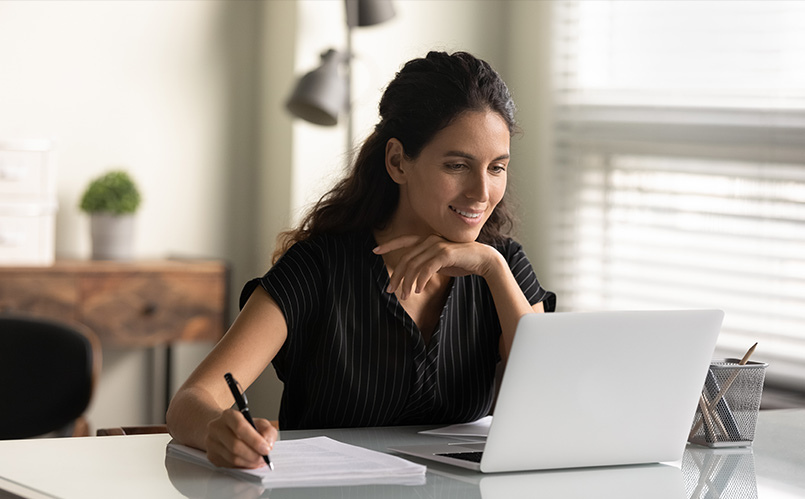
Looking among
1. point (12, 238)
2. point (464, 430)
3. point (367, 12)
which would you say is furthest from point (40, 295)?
point (464, 430)

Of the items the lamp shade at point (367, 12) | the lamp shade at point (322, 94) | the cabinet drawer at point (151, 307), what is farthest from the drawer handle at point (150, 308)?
the lamp shade at point (367, 12)

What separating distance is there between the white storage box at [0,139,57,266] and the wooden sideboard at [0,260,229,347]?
0.25 ft

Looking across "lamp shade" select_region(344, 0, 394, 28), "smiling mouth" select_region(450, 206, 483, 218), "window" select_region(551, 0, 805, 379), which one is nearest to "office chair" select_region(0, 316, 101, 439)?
"smiling mouth" select_region(450, 206, 483, 218)

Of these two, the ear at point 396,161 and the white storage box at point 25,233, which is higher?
the ear at point 396,161

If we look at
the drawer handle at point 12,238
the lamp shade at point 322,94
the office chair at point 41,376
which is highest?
the lamp shade at point 322,94

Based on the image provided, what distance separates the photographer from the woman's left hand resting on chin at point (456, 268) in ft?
5.42

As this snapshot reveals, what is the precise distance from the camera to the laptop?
4.13 ft

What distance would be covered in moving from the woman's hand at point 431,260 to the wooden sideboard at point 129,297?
1.97m

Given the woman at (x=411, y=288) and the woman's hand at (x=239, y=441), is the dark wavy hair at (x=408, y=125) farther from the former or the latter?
the woman's hand at (x=239, y=441)

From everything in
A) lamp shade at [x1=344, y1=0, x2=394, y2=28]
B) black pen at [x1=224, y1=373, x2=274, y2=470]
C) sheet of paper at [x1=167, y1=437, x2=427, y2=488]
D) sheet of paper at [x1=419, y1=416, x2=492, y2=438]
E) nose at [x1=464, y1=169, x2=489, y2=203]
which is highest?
lamp shade at [x1=344, y1=0, x2=394, y2=28]

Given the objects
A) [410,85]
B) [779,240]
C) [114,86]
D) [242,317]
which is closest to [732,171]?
[779,240]

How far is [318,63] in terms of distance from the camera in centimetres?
385

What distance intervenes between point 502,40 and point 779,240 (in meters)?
1.45

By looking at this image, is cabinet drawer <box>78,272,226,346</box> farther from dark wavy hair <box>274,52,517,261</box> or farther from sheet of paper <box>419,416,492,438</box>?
sheet of paper <box>419,416,492,438</box>
